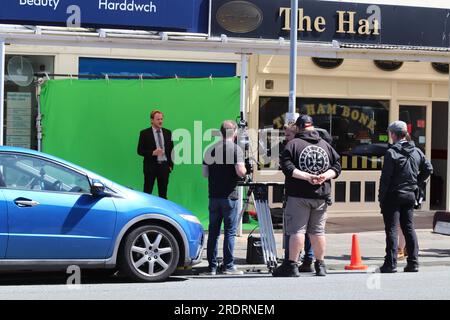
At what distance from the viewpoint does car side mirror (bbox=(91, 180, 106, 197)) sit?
8.69 meters

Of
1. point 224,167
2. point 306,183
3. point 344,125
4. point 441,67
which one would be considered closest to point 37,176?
point 224,167

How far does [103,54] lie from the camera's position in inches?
568

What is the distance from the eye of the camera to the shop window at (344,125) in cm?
1541

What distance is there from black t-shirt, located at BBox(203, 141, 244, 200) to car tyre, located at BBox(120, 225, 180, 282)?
0.97 metres

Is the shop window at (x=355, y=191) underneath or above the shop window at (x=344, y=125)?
underneath

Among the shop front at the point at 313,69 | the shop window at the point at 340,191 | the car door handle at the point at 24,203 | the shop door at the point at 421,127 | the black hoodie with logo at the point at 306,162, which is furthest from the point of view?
the shop door at the point at 421,127

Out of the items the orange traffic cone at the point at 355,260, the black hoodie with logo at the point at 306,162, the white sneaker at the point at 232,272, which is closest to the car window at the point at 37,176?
the white sneaker at the point at 232,272

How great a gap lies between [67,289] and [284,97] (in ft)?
25.8

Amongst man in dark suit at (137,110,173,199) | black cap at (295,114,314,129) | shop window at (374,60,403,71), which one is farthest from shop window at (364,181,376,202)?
black cap at (295,114,314,129)

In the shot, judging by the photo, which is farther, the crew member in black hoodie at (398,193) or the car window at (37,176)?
the crew member in black hoodie at (398,193)

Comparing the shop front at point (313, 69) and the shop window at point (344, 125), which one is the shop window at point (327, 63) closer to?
the shop front at point (313, 69)

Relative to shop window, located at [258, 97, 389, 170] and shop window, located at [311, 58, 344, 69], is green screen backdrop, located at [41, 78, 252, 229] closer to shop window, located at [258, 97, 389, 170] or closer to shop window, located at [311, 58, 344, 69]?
shop window, located at [258, 97, 389, 170]
